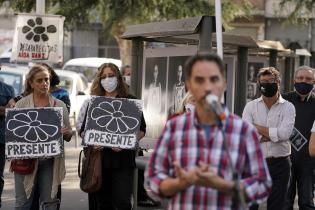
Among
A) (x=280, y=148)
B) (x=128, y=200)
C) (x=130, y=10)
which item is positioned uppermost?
(x=130, y=10)

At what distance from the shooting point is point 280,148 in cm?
757

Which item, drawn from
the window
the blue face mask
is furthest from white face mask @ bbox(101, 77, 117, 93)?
the window

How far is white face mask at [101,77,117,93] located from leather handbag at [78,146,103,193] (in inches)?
24.1

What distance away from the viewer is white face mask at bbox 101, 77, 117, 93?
25.5 ft

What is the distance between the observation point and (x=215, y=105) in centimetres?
373

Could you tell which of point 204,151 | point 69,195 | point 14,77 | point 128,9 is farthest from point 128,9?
point 204,151

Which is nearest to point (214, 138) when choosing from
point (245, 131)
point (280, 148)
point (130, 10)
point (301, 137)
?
point (245, 131)

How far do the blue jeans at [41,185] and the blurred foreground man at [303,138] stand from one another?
267 centimetres

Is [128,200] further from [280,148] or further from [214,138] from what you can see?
[214,138]

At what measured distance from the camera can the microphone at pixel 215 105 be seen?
12.3 feet

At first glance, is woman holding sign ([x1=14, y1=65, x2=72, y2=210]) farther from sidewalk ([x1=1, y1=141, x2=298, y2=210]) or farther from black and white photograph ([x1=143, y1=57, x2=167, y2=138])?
sidewalk ([x1=1, y1=141, x2=298, y2=210])

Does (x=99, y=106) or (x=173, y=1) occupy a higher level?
(x=173, y=1)

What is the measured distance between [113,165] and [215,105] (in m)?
3.99

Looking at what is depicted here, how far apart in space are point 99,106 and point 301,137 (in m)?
2.23
